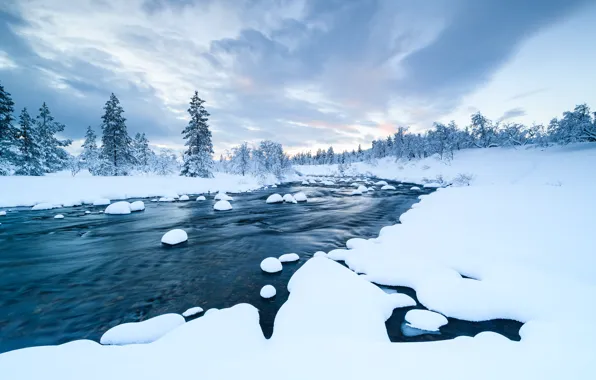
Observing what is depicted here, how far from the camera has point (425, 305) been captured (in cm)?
508

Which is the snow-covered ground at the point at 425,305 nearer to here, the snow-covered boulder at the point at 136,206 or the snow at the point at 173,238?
the snow at the point at 173,238

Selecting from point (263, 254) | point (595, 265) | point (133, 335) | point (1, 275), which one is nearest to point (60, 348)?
point (133, 335)

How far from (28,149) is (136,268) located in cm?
3186

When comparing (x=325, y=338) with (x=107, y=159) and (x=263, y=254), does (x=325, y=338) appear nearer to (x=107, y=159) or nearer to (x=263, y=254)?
(x=263, y=254)

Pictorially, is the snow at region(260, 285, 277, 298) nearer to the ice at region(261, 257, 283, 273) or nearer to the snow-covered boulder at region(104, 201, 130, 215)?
the ice at region(261, 257, 283, 273)

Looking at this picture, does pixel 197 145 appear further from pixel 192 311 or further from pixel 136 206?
pixel 192 311

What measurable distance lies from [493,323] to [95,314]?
843cm

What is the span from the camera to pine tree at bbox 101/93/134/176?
1152 inches

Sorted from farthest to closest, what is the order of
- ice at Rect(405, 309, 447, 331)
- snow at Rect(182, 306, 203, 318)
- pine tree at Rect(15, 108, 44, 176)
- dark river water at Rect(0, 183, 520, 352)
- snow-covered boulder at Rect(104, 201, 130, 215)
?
pine tree at Rect(15, 108, 44, 176) < snow-covered boulder at Rect(104, 201, 130, 215) < snow at Rect(182, 306, 203, 318) < dark river water at Rect(0, 183, 520, 352) < ice at Rect(405, 309, 447, 331)

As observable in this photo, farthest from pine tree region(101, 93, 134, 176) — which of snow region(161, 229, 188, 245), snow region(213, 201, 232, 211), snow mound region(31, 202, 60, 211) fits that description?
snow region(161, 229, 188, 245)

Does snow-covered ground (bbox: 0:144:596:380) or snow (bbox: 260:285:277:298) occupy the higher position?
snow-covered ground (bbox: 0:144:596:380)

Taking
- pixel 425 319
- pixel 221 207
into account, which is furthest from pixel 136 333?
pixel 221 207

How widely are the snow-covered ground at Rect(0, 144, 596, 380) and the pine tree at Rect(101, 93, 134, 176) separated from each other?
34.2m

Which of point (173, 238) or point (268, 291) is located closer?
point (268, 291)
